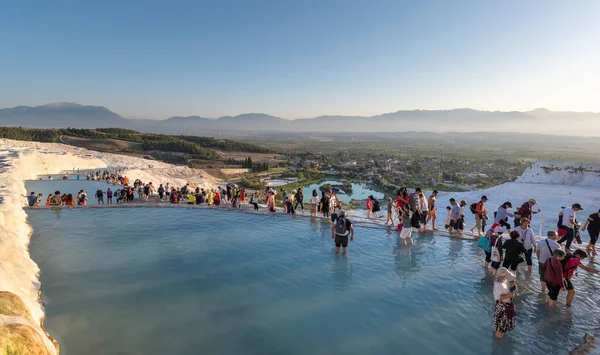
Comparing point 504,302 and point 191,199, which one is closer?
point 504,302

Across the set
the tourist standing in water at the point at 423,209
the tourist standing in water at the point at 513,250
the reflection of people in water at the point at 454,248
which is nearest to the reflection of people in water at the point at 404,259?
the reflection of people in water at the point at 454,248

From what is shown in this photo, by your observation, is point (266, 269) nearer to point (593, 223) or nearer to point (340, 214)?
point (340, 214)

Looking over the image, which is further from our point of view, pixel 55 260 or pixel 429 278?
pixel 55 260

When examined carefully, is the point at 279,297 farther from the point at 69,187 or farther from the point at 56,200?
the point at 69,187

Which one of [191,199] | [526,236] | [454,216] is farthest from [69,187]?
[526,236]

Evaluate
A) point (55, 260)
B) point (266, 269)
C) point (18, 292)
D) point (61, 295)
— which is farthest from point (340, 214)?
point (55, 260)

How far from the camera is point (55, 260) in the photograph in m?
10.5

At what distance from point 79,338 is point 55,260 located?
17.2 feet

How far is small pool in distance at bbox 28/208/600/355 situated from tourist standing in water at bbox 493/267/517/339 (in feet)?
1.23

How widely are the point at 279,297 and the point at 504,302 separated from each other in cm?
506

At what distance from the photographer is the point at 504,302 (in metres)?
6.30

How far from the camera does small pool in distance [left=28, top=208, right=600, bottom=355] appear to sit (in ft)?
21.6

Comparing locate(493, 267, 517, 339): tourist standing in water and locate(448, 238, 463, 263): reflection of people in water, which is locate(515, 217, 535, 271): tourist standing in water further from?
locate(493, 267, 517, 339): tourist standing in water

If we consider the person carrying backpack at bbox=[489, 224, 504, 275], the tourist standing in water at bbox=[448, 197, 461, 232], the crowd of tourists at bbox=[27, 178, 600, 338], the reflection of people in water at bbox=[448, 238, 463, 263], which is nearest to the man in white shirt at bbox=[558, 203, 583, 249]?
the crowd of tourists at bbox=[27, 178, 600, 338]
